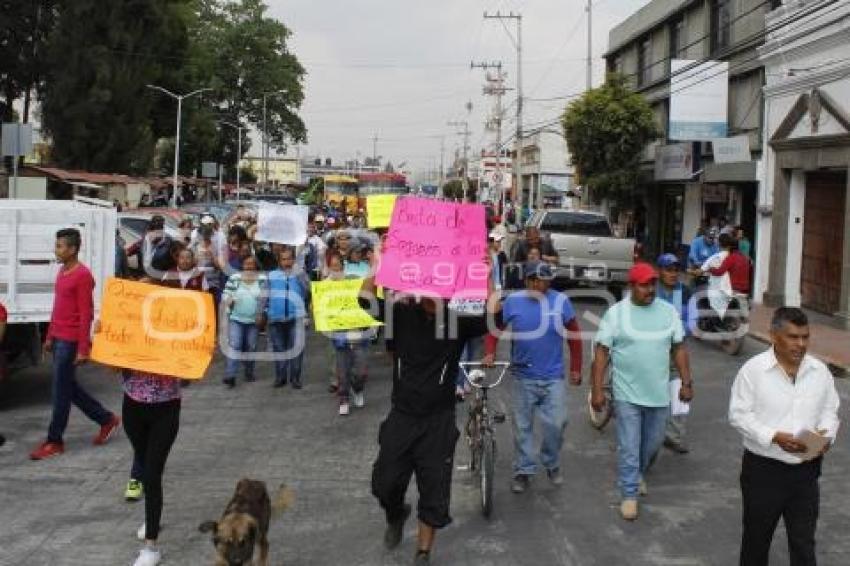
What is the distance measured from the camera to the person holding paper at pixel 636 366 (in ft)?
21.5

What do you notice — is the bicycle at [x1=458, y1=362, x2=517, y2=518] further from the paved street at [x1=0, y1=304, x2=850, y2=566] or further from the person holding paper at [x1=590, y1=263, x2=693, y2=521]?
the person holding paper at [x1=590, y1=263, x2=693, y2=521]

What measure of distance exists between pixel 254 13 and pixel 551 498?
3011 inches

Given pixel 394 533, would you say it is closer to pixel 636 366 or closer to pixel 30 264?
pixel 636 366

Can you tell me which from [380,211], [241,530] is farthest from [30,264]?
[241,530]

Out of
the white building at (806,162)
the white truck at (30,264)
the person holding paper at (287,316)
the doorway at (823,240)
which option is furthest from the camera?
the doorway at (823,240)

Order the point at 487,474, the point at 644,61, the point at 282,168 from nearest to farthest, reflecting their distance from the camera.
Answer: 1. the point at 487,474
2. the point at 644,61
3. the point at 282,168

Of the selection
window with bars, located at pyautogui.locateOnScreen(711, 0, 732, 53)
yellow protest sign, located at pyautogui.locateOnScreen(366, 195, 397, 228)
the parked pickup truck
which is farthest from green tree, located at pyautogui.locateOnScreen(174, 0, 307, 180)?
yellow protest sign, located at pyautogui.locateOnScreen(366, 195, 397, 228)

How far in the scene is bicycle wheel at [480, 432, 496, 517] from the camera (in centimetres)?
646

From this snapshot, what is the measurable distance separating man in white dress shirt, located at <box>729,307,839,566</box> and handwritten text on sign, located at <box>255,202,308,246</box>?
28.6 ft

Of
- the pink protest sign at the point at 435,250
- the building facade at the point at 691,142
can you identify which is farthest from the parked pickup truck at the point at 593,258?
the pink protest sign at the point at 435,250

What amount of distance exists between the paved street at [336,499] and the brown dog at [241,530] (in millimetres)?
566

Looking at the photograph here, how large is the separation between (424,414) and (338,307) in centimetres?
459

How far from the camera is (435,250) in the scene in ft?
19.2

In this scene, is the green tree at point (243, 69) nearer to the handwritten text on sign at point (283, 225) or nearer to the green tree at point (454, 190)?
the green tree at point (454, 190)
